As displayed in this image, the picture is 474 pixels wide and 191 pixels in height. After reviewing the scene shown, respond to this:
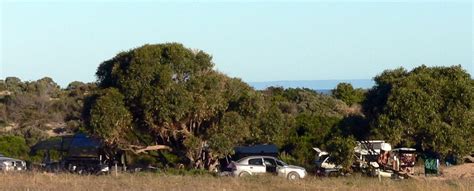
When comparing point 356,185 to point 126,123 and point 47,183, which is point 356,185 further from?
point 126,123

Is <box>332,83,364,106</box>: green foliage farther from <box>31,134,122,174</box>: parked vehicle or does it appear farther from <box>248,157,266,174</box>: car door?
<box>248,157,266,174</box>: car door

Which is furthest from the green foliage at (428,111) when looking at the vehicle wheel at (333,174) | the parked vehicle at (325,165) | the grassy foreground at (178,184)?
the grassy foreground at (178,184)

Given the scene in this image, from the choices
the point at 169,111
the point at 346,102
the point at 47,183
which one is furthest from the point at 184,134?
the point at 346,102

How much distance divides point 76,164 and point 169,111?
7909 millimetres

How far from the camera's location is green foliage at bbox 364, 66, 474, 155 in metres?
36.3

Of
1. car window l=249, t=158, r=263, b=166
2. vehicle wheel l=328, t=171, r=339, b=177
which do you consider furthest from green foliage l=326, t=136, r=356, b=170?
car window l=249, t=158, r=263, b=166

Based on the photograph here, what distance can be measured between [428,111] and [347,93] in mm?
44308

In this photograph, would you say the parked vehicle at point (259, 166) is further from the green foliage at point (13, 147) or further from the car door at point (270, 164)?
the green foliage at point (13, 147)

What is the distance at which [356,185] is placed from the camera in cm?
2377

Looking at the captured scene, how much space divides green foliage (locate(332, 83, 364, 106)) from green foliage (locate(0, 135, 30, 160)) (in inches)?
1283

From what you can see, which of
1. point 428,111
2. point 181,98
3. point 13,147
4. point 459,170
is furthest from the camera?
point 13,147

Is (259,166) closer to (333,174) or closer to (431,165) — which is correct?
(333,174)

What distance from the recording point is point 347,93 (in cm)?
8062

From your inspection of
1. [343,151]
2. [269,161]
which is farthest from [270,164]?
[343,151]
